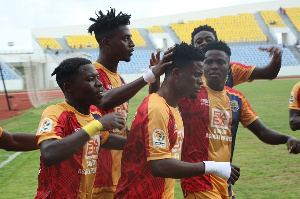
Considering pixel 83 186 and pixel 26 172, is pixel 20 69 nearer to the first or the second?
pixel 26 172

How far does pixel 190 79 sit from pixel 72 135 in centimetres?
109

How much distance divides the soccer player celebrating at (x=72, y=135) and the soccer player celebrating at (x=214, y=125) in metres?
1.13

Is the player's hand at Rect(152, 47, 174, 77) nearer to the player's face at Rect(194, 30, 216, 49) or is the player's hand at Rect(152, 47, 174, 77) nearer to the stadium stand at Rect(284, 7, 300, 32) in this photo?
the player's face at Rect(194, 30, 216, 49)

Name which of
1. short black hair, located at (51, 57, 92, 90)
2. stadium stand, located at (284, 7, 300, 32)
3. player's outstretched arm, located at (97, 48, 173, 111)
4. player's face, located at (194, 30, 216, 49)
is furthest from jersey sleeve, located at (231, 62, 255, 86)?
stadium stand, located at (284, 7, 300, 32)

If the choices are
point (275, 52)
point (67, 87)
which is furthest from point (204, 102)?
point (67, 87)

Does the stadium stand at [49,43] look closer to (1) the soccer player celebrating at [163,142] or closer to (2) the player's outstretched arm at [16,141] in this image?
(2) the player's outstretched arm at [16,141]

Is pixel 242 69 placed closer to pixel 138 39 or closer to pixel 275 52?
pixel 275 52

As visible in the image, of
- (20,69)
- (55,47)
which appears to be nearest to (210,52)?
(20,69)

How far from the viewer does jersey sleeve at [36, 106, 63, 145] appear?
338cm

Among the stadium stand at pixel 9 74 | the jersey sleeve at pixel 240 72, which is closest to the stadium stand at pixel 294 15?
the stadium stand at pixel 9 74

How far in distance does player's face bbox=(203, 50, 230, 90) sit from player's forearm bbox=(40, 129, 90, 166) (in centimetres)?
196

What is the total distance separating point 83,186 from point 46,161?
56cm

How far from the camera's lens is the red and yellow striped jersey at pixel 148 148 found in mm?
3439

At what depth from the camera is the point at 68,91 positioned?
12.5 ft
